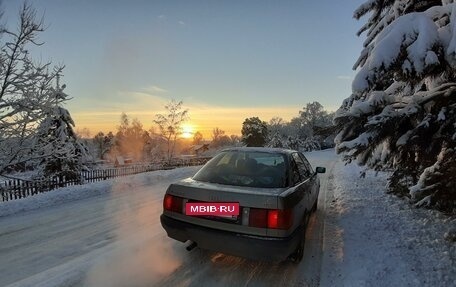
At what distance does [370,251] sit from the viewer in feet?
16.3

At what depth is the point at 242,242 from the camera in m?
3.85

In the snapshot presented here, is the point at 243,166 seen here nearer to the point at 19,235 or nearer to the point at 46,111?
the point at 19,235

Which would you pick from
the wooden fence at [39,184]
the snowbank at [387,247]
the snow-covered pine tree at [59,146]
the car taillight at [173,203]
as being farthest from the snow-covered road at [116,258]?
the wooden fence at [39,184]

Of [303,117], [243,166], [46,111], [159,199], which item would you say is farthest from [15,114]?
[303,117]

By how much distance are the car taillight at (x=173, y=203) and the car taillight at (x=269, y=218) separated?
41.4 inches

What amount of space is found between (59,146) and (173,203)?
318 inches

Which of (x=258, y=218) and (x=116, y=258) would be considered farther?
(x=116, y=258)

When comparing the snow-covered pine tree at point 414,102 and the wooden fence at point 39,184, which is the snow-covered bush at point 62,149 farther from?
the snow-covered pine tree at point 414,102

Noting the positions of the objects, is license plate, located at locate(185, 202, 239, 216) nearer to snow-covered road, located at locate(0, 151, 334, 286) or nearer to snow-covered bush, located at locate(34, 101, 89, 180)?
snow-covered road, located at locate(0, 151, 334, 286)

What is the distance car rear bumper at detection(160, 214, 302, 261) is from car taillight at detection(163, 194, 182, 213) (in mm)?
212

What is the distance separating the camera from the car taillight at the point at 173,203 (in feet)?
14.5

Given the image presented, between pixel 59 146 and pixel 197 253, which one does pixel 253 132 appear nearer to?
pixel 59 146

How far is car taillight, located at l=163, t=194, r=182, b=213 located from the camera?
4.42 metres

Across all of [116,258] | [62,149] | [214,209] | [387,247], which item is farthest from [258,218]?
[62,149]
